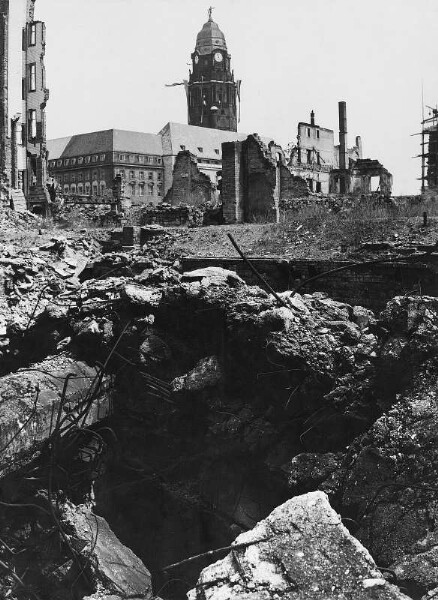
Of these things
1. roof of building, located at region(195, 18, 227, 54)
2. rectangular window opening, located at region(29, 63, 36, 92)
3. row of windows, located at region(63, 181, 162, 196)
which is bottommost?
row of windows, located at region(63, 181, 162, 196)

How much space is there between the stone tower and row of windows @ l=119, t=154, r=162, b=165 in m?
14.6

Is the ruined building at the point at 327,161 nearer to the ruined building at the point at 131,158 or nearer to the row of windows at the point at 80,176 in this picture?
the ruined building at the point at 131,158

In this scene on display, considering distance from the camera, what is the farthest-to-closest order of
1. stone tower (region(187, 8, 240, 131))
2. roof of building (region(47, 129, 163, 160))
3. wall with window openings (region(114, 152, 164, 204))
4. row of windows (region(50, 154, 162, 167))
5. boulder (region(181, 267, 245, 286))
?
stone tower (region(187, 8, 240, 131)) → row of windows (region(50, 154, 162, 167)) → roof of building (region(47, 129, 163, 160)) → wall with window openings (region(114, 152, 164, 204)) → boulder (region(181, 267, 245, 286))

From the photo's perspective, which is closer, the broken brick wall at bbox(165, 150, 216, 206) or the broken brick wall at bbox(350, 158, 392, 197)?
the broken brick wall at bbox(165, 150, 216, 206)

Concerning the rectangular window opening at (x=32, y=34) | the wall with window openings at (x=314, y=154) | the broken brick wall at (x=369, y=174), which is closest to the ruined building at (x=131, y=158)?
the wall with window openings at (x=314, y=154)

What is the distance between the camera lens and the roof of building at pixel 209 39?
234 ft

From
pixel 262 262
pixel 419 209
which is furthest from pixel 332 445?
pixel 419 209

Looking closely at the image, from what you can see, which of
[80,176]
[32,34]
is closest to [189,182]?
[32,34]

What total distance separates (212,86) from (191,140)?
16.4 meters

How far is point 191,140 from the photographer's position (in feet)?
184

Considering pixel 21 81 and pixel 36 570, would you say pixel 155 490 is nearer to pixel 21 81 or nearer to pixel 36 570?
pixel 36 570

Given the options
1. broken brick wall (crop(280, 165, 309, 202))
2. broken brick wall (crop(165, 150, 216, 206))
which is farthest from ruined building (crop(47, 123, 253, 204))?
broken brick wall (crop(280, 165, 309, 202))

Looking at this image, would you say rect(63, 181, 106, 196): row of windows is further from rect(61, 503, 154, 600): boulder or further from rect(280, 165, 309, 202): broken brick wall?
rect(61, 503, 154, 600): boulder

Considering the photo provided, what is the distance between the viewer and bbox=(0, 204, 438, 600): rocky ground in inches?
182
